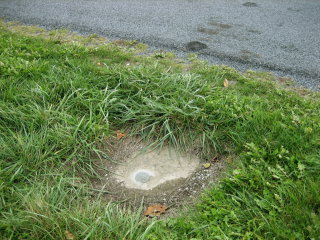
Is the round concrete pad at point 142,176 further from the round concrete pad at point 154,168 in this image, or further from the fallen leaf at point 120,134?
the fallen leaf at point 120,134

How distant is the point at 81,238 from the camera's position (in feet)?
6.62

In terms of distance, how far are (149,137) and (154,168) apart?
330 mm

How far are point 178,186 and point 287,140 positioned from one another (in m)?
0.95

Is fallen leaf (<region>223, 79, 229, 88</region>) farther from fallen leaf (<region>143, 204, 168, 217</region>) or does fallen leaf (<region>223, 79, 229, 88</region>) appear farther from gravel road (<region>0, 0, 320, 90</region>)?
fallen leaf (<region>143, 204, 168, 217</region>)

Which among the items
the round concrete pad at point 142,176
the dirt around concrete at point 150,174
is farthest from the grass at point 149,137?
the round concrete pad at point 142,176

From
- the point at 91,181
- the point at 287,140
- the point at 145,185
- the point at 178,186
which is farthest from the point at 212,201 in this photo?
the point at 91,181

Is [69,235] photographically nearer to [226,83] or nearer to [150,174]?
[150,174]

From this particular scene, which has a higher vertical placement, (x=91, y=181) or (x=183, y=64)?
(x=183, y=64)

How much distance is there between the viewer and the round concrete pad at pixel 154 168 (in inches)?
105

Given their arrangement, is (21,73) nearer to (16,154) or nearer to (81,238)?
(16,154)

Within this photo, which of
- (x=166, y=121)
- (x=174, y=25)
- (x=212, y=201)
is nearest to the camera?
(x=212, y=201)

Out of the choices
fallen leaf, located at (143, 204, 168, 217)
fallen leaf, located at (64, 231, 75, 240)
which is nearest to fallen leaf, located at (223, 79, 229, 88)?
fallen leaf, located at (143, 204, 168, 217)

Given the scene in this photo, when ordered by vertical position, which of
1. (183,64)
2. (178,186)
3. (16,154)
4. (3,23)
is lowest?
(178,186)

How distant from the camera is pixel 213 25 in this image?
5539 mm
